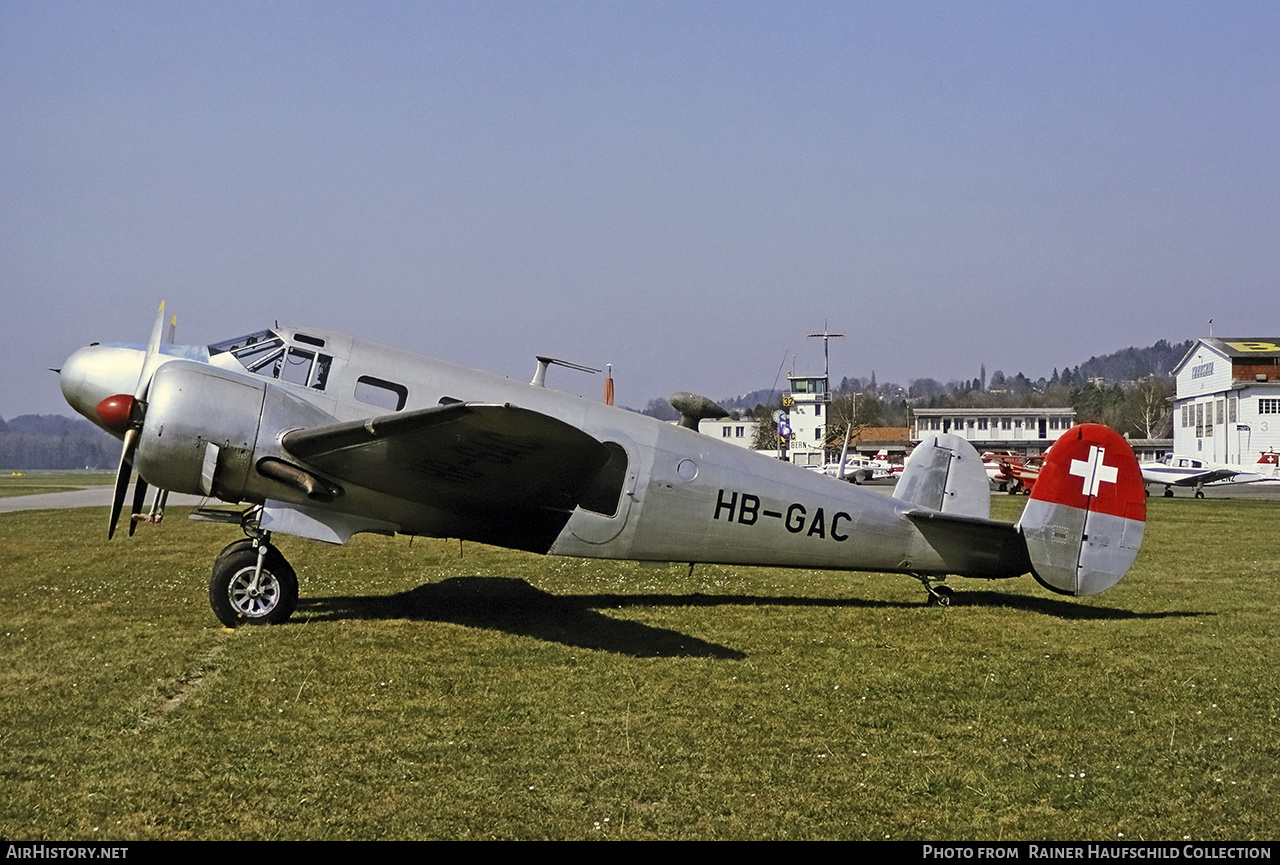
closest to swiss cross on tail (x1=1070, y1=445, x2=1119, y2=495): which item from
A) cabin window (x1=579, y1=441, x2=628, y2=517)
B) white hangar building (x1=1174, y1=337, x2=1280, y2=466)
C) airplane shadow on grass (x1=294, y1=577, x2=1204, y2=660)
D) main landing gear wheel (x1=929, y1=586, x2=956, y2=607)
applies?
airplane shadow on grass (x1=294, y1=577, x2=1204, y2=660)

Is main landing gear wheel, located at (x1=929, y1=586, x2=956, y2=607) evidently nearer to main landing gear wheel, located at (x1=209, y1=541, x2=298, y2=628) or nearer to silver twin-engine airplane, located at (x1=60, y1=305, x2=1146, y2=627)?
silver twin-engine airplane, located at (x1=60, y1=305, x2=1146, y2=627)

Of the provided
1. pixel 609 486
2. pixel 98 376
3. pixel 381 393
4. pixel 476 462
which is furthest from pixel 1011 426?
pixel 98 376

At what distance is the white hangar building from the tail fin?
62.8 meters

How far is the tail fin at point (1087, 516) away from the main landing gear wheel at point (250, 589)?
7.87m

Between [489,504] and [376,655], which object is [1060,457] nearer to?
[489,504]

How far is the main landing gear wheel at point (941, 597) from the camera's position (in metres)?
11.2

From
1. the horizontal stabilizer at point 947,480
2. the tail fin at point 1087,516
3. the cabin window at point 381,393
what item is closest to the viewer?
the cabin window at point 381,393

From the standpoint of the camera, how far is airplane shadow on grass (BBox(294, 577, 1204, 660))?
30.0 feet

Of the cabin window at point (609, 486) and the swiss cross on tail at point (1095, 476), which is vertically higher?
the swiss cross on tail at point (1095, 476)

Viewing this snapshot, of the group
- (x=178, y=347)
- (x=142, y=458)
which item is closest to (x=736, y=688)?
(x=142, y=458)

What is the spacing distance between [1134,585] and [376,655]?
10106 mm

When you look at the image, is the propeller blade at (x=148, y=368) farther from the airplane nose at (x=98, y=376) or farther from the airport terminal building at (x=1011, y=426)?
the airport terminal building at (x=1011, y=426)

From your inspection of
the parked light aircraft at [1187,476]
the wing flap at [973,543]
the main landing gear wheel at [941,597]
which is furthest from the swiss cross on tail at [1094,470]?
the parked light aircraft at [1187,476]

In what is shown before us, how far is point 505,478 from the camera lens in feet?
31.1
